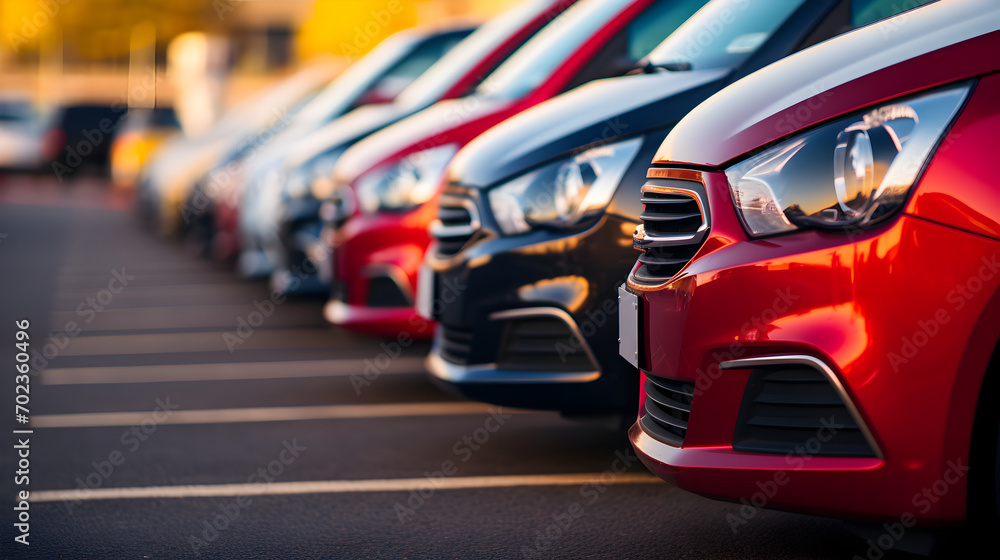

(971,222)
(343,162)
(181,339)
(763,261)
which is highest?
(971,222)

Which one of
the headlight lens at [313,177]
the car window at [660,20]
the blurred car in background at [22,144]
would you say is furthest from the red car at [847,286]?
the blurred car in background at [22,144]

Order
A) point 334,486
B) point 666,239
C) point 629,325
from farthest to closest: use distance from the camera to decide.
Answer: point 334,486 < point 629,325 < point 666,239

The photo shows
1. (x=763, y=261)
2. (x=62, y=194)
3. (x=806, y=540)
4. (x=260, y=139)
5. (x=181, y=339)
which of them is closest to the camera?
(x=763, y=261)

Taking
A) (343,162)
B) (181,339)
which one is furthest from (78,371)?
(343,162)

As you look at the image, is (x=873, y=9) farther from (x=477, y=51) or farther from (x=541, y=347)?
(x=477, y=51)

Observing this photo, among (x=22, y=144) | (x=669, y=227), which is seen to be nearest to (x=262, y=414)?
(x=669, y=227)

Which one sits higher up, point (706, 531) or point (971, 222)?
point (971, 222)

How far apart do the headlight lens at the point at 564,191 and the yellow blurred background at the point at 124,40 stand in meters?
38.0

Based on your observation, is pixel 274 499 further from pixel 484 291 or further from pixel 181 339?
pixel 181 339

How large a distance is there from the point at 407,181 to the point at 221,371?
1594 mm

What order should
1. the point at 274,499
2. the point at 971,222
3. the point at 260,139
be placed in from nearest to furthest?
the point at 971,222
the point at 274,499
the point at 260,139

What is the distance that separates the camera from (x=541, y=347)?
4.11 meters

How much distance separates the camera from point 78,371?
6.76 metres

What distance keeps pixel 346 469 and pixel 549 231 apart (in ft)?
3.76
